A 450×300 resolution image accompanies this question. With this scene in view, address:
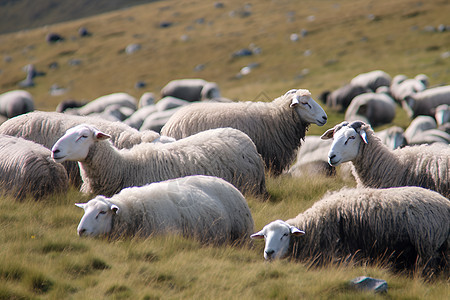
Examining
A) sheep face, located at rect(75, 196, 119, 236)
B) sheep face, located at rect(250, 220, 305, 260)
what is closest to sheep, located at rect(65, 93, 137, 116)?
sheep face, located at rect(75, 196, 119, 236)

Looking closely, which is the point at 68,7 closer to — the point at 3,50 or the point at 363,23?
the point at 3,50

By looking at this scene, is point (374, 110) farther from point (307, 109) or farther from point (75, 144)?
point (75, 144)

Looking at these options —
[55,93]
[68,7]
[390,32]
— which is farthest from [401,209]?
[68,7]

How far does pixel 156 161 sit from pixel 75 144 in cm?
108

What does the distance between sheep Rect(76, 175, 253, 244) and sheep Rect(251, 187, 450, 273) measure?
0.47 metres

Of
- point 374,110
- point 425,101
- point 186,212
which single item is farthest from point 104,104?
point 186,212

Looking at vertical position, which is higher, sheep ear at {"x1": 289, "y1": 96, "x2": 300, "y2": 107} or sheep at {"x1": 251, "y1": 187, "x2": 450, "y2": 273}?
sheep at {"x1": 251, "y1": 187, "x2": 450, "y2": 273}

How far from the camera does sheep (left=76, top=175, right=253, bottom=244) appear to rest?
18.1 ft

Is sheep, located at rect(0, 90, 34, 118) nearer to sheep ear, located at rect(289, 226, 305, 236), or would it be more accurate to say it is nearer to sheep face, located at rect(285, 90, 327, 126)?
sheep face, located at rect(285, 90, 327, 126)

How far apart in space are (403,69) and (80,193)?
76.0 feet

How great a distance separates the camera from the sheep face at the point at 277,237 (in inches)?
211

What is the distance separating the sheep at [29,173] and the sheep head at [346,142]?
11.3 ft

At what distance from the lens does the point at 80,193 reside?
7.18 m

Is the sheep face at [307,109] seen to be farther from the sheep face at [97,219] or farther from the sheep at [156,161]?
the sheep face at [97,219]
